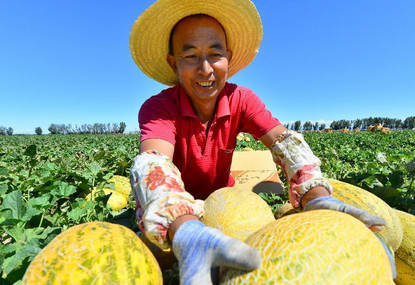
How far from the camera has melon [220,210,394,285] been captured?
96cm

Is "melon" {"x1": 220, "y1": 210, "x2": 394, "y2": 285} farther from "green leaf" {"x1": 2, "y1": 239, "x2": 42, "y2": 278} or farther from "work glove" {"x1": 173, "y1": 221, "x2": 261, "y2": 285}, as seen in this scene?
"green leaf" {"x1": 2, "y1": 239, "x2": 42, "y2": 278}

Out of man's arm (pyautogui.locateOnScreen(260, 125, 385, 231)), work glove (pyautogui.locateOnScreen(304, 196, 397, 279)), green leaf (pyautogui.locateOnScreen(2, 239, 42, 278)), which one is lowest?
green leaf (pyautogui.locateOnScreen(2, 239, 42, 278))

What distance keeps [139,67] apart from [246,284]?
2444 millimetres

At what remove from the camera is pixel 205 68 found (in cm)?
212

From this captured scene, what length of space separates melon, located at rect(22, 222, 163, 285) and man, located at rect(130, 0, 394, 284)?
0.15 m

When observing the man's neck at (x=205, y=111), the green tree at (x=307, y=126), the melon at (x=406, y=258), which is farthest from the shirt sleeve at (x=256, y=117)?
the green tree at (x=307, y=126)

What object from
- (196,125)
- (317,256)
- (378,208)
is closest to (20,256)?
(317,256)

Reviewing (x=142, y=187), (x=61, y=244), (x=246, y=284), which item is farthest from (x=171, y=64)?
(x=246, y=284)

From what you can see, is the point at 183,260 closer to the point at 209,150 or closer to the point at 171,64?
the point at 209,150

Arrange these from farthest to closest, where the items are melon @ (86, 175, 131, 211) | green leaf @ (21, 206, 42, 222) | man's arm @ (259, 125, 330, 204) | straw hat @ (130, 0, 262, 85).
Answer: melon @ (86, 175, 131, 211)
straw hat @ (130, 0, 262, 85)
man's arm @ (259, 125, 330, 204)
green leaf @ (21, 206, 42, 222)

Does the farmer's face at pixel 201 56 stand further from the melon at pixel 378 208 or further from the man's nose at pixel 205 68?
the melon at pixel 378 208

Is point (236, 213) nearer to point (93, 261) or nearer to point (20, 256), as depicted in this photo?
point (93, 261)

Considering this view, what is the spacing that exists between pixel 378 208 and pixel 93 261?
1757 mm

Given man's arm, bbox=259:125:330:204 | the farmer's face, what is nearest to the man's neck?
the farmer's face
